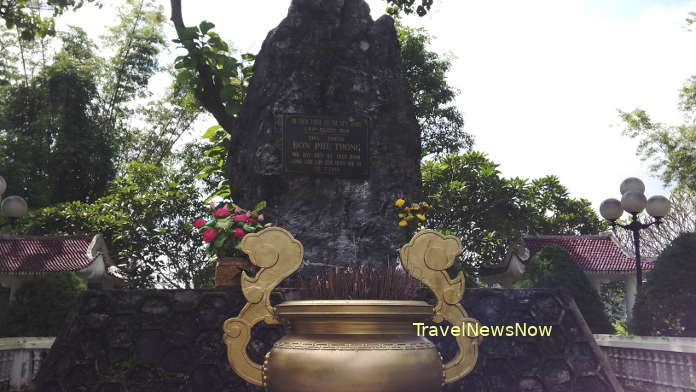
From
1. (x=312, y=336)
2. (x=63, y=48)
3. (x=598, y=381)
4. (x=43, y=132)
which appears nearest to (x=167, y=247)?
(x=43, y=132)

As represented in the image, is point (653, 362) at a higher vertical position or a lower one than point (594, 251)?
lower

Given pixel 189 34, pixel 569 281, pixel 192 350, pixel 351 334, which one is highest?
pixel 189 34

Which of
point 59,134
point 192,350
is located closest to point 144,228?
point 59,134

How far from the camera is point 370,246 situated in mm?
7273

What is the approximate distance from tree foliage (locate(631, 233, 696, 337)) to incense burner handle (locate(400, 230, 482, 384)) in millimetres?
4221

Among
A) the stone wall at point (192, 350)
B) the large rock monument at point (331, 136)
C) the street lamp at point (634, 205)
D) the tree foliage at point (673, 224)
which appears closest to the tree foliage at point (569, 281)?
the large rock monument at point (331, 136)

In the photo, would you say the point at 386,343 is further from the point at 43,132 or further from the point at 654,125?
the point at 654,125

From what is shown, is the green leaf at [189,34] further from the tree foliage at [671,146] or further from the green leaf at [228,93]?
the tree foliage at [671,146]

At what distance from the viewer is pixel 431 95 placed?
19.9 m

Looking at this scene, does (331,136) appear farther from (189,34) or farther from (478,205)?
(478,205)

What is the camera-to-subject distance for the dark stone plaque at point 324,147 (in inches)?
293

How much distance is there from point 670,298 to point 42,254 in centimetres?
1436

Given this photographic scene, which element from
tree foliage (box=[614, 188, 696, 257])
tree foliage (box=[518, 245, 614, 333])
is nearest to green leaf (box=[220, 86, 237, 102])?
tree foliage (box=[518, 245, 614, 333])

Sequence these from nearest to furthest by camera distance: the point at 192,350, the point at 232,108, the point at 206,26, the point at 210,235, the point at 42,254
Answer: the point at 192,350
the point at 210,235
the point at 206,26
the point at 232,108
the point at 42,254
